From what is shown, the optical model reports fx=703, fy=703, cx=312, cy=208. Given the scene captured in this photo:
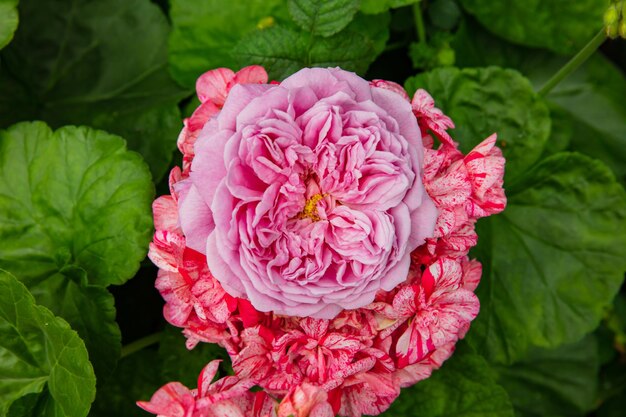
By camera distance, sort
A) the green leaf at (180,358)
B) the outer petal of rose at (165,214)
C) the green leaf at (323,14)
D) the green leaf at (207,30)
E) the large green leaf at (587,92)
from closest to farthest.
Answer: the outer petal of rose at (165,214) < the green leaf at (323,14) < the green leaf at (180,358) < the green leaf at (207,30) < the large green leaf at (587,92)

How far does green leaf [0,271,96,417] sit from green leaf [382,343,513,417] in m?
0.50

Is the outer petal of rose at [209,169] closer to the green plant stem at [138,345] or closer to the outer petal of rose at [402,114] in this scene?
the outer petal of rose at [402,114]

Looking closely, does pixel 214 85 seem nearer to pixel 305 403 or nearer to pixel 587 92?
pixel 305 403

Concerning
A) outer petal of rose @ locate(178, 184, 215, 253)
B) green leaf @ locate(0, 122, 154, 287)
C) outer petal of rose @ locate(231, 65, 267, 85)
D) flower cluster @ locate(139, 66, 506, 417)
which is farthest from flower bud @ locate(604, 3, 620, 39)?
green leaf @ locate(0, 122, 154, 287)

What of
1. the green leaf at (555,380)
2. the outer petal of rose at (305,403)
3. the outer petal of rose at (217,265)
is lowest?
the green leaf at (555,380)

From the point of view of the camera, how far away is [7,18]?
1072 millimetres

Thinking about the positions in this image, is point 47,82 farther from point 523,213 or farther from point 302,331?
point 523,213

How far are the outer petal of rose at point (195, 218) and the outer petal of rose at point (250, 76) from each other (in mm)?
184

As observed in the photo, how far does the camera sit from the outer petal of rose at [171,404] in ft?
2.51

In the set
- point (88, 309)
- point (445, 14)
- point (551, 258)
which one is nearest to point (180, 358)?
point (88, 309)

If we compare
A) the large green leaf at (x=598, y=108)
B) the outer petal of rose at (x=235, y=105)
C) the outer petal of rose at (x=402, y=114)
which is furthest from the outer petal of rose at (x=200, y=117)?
the large green leaf at (x=598, y=108)

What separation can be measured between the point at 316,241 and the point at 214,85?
0.87 ft

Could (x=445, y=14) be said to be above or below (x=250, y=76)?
below

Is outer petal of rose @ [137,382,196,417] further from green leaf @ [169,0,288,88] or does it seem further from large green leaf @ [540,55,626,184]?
large green leaf @ [540,55,626,184]
